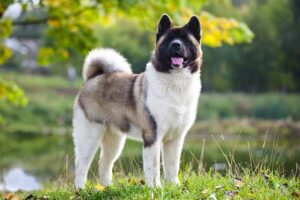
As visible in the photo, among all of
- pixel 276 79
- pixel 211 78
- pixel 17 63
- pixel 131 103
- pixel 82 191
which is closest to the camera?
pixel 82 191

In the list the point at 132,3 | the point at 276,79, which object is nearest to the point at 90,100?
the point at 132,3

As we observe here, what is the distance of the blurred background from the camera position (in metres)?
10.5

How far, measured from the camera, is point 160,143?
5668 millimetres

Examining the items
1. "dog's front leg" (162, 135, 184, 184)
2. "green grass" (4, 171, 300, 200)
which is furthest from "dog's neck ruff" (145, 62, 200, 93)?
"green grass" (4, 171, 300, 200)

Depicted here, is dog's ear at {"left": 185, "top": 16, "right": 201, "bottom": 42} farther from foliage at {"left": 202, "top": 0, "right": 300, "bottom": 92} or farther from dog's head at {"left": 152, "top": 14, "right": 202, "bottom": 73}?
foliage at {"left": 202, "top": 0, "right": 300, "bottom": 92}

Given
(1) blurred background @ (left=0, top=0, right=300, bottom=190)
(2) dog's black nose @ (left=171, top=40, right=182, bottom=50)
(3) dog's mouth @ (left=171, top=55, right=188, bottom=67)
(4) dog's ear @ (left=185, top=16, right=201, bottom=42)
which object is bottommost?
(1) blurred background @ (left=0, top=0, right=300, bottom=190)

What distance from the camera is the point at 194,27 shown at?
18.2 ft

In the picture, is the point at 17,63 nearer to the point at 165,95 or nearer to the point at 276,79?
the point at 276,79

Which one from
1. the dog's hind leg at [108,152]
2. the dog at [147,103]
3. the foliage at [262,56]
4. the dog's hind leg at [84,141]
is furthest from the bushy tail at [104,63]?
the foliage at [262,56]

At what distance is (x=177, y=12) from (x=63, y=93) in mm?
29673

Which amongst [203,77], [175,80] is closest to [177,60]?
[175,80]

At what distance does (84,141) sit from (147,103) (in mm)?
1122

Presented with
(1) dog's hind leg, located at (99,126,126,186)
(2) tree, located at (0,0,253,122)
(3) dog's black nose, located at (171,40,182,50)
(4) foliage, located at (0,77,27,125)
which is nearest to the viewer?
(3) dog's black nose, located at (171,40,182,50)

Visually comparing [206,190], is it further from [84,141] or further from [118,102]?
[84,141]
